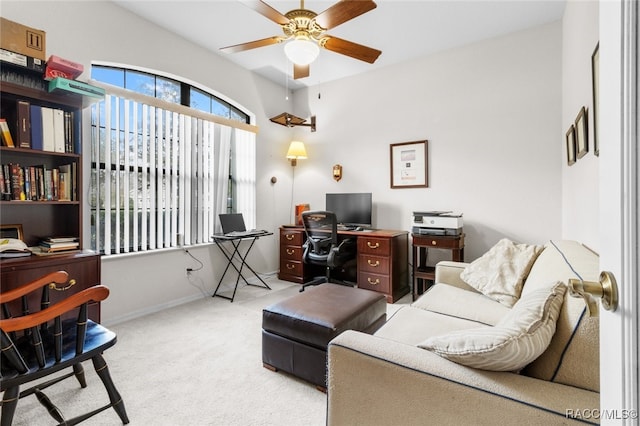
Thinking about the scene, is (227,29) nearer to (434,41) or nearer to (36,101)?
(36,101)

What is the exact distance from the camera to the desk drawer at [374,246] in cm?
354

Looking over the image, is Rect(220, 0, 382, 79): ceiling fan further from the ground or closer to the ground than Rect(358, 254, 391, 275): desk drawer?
further from the ground

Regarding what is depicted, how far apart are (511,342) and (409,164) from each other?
10.5 ft

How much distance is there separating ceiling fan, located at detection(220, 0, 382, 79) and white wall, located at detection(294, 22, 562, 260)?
174 centimetres

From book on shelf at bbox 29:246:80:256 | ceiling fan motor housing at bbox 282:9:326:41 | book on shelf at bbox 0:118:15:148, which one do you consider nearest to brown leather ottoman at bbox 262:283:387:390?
book on shelf at bbox 29:246:80:256

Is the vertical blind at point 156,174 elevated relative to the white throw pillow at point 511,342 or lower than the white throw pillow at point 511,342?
elevated

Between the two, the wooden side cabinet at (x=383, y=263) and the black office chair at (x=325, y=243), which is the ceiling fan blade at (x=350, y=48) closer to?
the black office chair at (x=325, y=243)

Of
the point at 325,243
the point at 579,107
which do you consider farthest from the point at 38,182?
the point at 579,107

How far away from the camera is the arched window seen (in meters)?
2.85

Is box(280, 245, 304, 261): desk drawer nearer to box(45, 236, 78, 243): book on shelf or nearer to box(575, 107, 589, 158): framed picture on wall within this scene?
box(45, 236, 78, 243): book on shelf

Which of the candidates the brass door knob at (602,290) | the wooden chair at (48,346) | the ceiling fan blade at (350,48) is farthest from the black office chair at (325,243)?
the brass door knob at (602,290)

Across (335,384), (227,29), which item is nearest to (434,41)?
(227,29)

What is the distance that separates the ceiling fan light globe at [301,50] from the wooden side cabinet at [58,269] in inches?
78.9

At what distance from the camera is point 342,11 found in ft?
6.28
